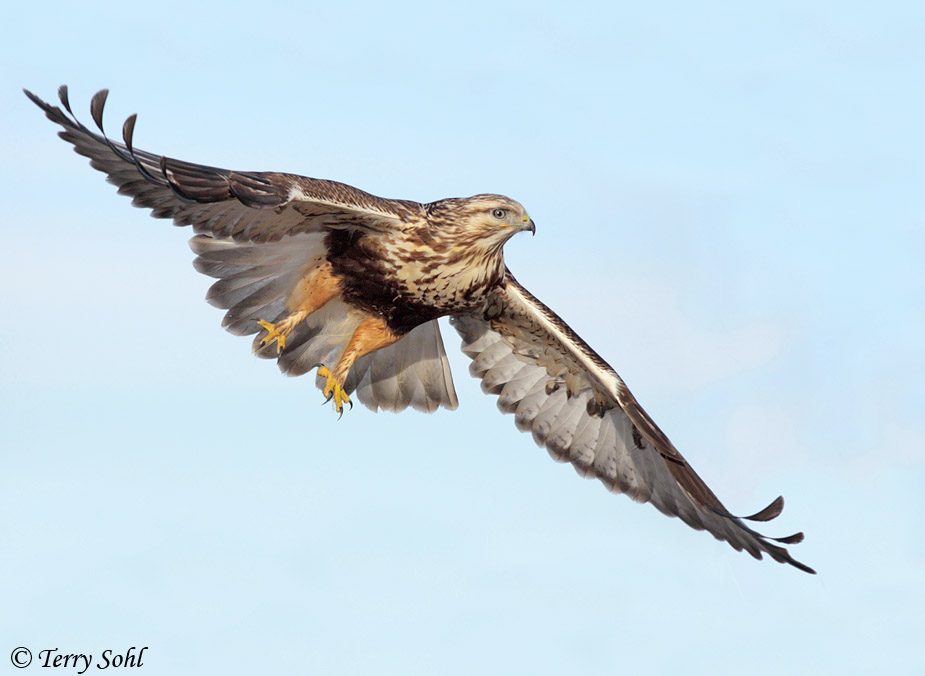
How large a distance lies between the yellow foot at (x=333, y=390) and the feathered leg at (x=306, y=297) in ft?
1.56

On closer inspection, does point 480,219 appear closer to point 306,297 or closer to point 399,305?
point 399,305

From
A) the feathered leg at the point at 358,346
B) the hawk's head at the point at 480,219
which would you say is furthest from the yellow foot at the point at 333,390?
the hawk's head at the point at 480,219

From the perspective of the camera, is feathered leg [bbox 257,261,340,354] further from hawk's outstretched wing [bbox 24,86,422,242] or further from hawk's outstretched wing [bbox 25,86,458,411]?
hawk's outstretched wing [bbox 24,86,422,242]

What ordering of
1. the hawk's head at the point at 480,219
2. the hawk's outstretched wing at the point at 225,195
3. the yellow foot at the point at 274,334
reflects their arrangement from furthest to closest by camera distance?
the yellow foot at the point at 274,334 < the hawk's head at the point at 480,219 < the hawk's outstretched wing at the point at 225,195

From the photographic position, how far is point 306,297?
12367 millimetres

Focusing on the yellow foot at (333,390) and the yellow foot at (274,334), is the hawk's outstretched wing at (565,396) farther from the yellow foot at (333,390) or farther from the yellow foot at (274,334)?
the yellow foot at (274,334)

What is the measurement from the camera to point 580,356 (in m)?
13.4

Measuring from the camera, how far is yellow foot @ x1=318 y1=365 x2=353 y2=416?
1241 centimetres

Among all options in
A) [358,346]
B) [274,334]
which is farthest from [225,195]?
[358,346]

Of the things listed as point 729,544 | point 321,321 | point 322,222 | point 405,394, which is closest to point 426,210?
point 322,222

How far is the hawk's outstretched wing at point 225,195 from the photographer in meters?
9.99

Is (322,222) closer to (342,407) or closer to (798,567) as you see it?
(342,407)

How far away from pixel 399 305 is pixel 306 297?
3.22ft

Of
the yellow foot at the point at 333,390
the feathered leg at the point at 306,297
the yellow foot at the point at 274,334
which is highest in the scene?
the feathered leg at the point at 306,297
